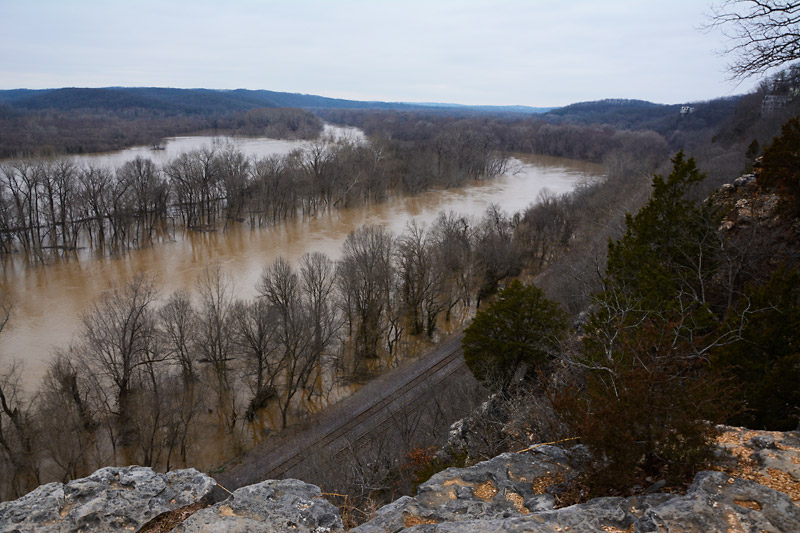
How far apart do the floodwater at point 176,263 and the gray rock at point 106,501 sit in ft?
62.4

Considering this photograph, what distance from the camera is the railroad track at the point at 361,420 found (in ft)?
53.2

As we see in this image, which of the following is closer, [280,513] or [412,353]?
[280,513]

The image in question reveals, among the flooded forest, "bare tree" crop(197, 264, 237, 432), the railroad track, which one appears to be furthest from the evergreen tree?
"bare tree" crop(197, 264, 237, 432)

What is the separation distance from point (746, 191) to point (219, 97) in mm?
208810

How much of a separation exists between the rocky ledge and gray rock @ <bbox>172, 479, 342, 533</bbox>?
0.04 feet

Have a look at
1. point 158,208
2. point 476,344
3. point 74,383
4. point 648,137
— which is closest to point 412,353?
point 476,344

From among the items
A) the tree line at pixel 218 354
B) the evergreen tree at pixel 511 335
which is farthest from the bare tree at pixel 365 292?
the evergreen tree at pixel 511 335

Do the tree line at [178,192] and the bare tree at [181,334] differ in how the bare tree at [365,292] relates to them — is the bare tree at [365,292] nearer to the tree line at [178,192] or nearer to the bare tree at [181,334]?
the bare tree at [181,334]

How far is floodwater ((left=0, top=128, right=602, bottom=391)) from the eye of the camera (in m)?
24.0

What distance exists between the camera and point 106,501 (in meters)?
5.02

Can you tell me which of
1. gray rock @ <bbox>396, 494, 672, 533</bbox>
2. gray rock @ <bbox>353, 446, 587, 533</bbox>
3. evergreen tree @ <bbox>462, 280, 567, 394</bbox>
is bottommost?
evergreen tree @ <bbox>462, 280, 567, 394</bbox>

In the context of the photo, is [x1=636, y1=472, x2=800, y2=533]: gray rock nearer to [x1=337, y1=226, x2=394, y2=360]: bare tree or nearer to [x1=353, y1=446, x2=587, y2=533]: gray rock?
[x1=353, y1=446, x2=587, y2=533]: gray rock

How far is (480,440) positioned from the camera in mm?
10828

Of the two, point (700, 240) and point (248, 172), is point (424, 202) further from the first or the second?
point (700, 240)
